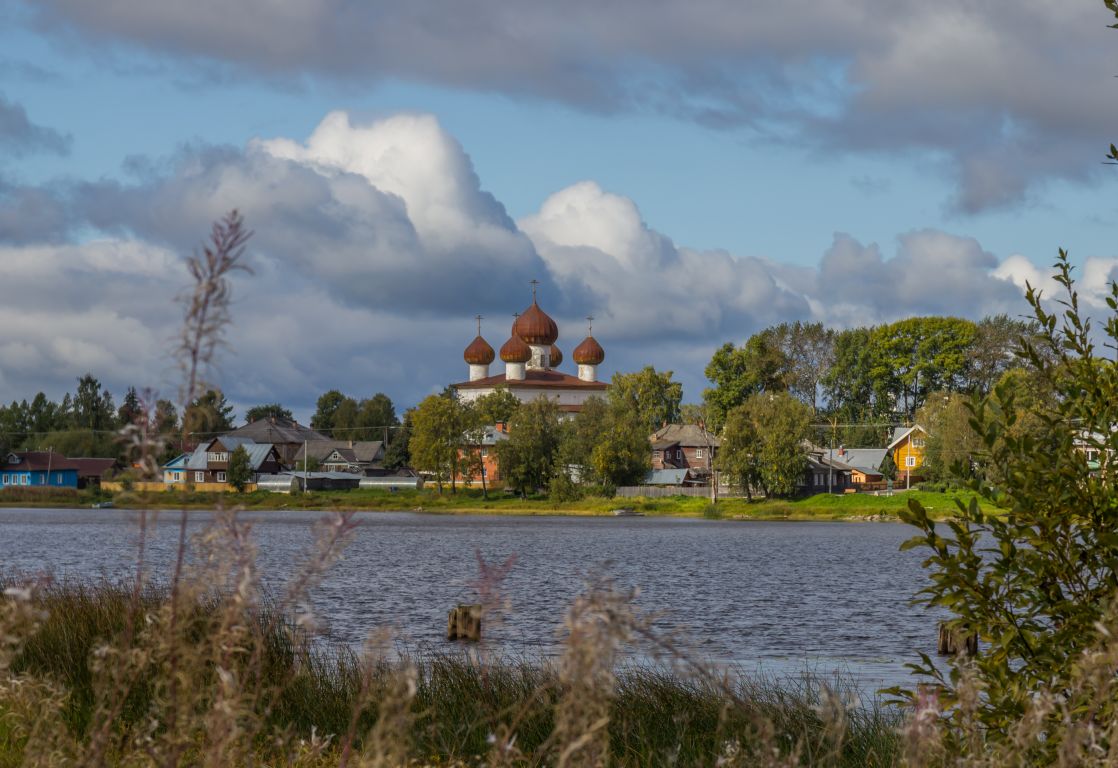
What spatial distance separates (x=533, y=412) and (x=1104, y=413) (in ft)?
332

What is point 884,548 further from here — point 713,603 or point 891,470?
point 891,470

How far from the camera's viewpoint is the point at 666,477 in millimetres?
120312

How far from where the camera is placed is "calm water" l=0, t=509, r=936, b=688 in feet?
80.5

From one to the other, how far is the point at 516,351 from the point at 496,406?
29.8m

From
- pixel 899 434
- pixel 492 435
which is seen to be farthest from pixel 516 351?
pixel 899 434

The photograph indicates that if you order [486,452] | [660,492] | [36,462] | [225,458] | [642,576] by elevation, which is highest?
[486,452]

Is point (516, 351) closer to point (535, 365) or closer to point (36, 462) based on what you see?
point (535, 365)

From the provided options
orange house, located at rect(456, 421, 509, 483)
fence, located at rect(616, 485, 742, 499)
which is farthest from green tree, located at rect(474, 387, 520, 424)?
fence, located at rect(616, 485, 742, 499)

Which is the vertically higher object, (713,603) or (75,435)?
(75,435)

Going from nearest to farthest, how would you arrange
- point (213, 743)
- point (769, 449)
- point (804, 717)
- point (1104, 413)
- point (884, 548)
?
point (213, 743), point (1104, 413), point (804, 717), point (884, 548), point (769, 449)

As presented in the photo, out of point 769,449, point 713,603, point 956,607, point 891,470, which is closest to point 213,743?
point 956,607

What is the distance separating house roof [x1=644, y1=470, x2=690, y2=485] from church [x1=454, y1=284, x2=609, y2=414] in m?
24.1

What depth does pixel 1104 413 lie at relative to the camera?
7.26 metres

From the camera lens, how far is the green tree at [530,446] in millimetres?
106500
